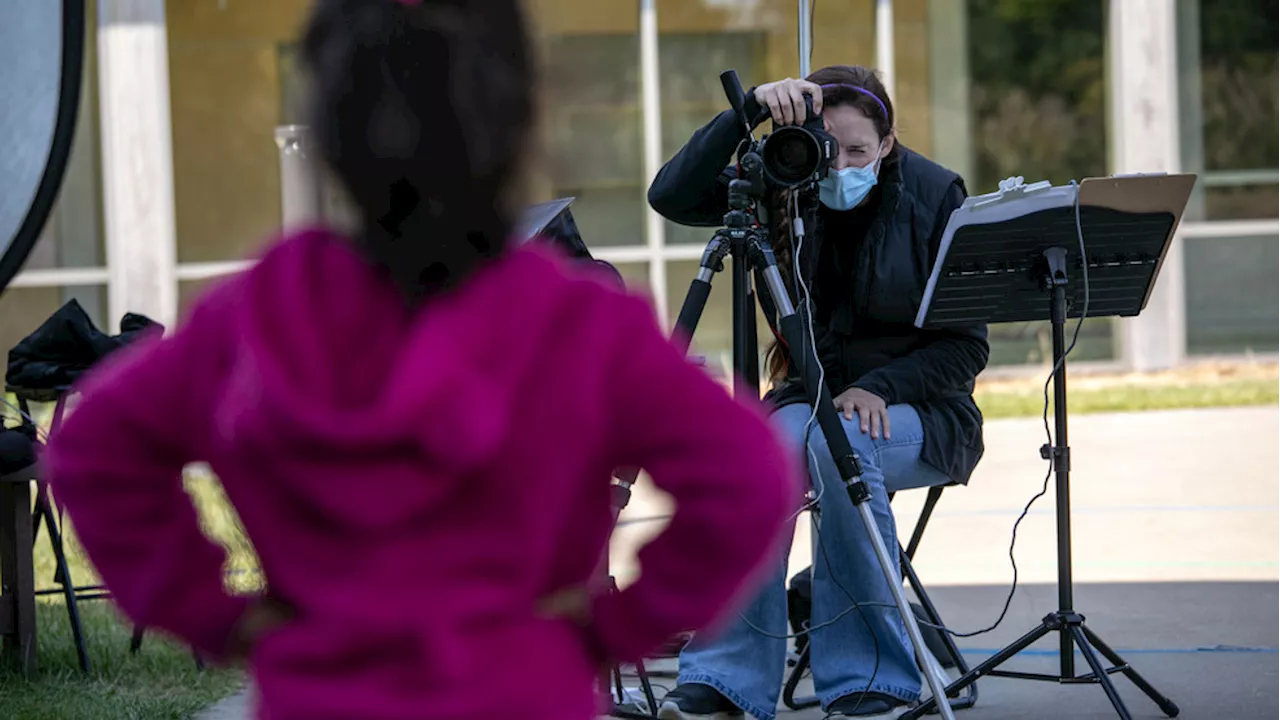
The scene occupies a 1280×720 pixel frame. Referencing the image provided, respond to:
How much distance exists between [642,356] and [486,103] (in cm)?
26

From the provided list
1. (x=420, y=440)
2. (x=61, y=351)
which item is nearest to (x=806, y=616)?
(x=61, y=351)

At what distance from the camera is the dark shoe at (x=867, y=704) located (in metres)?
3.59

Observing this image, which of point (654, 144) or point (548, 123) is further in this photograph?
point (654, 144)

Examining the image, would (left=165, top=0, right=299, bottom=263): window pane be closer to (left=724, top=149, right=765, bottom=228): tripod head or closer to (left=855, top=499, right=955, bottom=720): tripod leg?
(left=724, top=149, right=765, bottom=228): tripod head

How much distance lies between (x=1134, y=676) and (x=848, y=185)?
130 centimetres

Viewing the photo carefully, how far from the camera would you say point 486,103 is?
4.56 feet

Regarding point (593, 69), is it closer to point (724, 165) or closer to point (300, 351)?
point (724, 165)

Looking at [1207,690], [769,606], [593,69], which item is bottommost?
[1207,690]

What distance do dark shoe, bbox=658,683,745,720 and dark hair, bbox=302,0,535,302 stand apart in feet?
7.78

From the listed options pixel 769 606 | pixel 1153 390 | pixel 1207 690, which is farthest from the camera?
pixel 1153 390

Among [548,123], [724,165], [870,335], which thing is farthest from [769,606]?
[548,123]

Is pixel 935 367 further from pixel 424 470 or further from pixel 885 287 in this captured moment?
pixel 424 470

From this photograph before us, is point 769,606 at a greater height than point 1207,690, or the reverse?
point 769,606

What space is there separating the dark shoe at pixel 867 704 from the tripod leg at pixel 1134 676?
0.45 m
